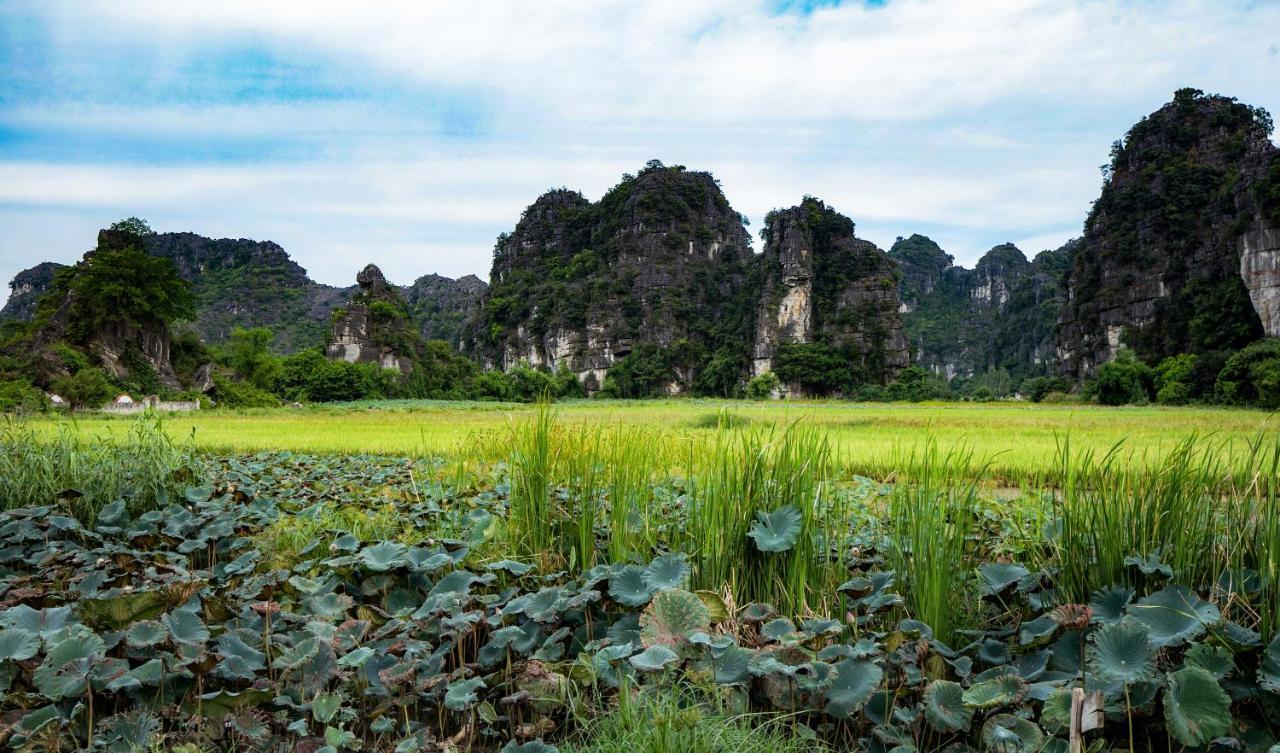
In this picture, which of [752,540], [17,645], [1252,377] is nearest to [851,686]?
[752,540]

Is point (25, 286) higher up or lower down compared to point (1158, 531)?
higher up

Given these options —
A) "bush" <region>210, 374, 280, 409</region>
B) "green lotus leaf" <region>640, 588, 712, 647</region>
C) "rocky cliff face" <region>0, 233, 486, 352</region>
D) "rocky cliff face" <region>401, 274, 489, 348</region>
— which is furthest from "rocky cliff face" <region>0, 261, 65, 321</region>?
"green lotus leaf" <region>640, 588, 712, 647</region>

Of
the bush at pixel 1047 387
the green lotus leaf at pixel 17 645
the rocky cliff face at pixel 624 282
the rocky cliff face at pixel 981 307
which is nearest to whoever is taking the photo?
the green lotus leaf at pixel 17 645

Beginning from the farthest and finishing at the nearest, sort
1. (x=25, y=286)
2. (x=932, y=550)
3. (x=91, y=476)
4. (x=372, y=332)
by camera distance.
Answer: (x=25, y=286) < (x=372, y=332) < (x=91, y=476) < (x=932, y=550)

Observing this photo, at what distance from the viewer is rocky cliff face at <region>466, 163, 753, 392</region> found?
80375mm

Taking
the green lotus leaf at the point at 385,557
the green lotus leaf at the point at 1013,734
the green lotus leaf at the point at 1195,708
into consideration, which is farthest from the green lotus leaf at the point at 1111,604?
the green lotus leaf at the point at 385,557

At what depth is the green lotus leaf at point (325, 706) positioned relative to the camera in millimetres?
1705

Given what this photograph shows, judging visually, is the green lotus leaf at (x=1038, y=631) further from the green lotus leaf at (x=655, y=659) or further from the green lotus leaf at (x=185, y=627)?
the green lotus leaf at (x=185, y=627)

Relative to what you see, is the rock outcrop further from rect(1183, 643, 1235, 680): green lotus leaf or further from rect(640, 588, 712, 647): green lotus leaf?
rect(1183, 643, 1235, 680): green lotus leaf

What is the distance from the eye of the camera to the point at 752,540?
111 inches

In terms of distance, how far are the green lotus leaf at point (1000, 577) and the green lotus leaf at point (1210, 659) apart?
0.59m

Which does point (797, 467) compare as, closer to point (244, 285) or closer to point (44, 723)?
point (44, 723)

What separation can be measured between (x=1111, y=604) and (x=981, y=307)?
129m

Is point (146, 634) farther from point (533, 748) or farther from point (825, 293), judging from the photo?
point (825, 293)
